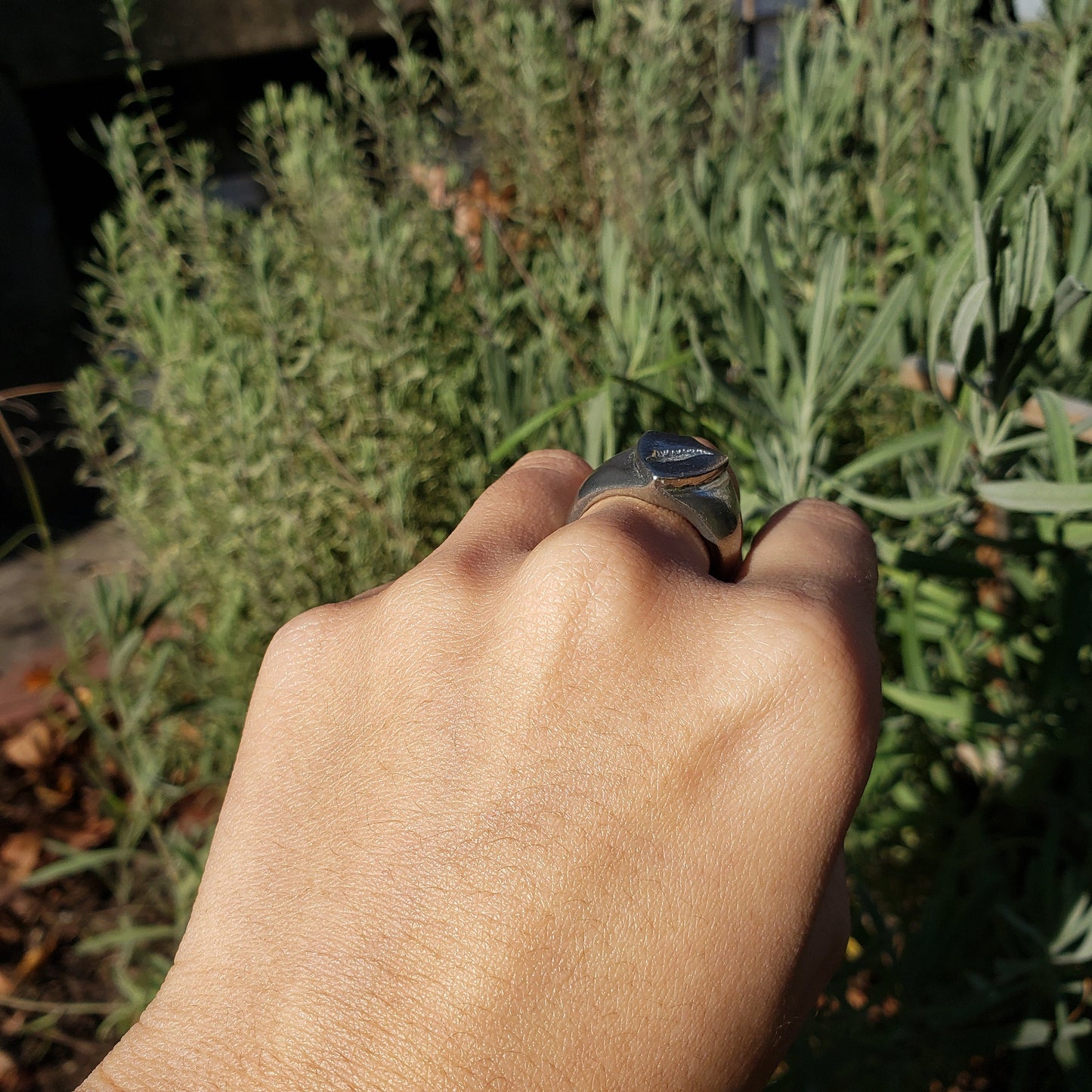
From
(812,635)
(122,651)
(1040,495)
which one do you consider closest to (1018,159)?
(1040,495)

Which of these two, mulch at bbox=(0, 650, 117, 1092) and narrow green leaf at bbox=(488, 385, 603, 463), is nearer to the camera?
narrow green leaf at bbox=(488, 385, 603, 463)

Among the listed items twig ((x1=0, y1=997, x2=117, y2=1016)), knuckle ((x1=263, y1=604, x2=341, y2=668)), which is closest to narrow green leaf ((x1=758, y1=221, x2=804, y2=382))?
knuckle ((x1=263, y1=604, x2=341, y2=668))

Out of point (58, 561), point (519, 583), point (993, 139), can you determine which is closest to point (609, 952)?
point (519, 583)

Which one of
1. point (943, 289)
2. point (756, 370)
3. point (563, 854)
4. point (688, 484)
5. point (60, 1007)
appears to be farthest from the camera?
point (60, 1007)

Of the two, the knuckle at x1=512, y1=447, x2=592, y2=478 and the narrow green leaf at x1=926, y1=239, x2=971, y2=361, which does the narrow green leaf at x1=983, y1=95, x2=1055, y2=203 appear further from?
the knuckle at x1=512, y1=447, x2=592, y2=478

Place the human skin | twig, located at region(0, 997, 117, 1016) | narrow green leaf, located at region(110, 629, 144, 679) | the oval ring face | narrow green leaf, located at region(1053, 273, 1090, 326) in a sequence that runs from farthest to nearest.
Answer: twig, located at region(0, 997, 117, 1016) < narrow green leaf, located at region(110, 629, 144, 679) < narrow green leaf, located at region(1053, 273, 1090, 326) < the oval ring face < the human skin

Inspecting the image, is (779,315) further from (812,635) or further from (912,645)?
(812,635)

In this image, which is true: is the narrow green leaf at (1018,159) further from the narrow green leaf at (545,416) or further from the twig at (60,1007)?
the twig at (60,1007)
